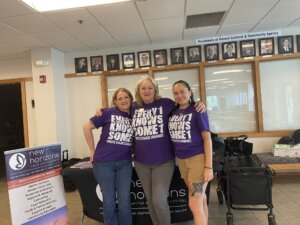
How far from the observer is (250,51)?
4.79 metres

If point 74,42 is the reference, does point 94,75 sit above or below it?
below

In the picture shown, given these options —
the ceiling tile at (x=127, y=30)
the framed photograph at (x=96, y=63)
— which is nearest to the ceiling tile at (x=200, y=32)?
the ceiling tile at (x=127, y=30)

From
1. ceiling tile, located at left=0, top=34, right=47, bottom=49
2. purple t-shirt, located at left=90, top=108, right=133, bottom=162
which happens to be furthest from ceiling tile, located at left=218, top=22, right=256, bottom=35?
ceiling tile, located at left=0, top=34, right=47, bottom=49

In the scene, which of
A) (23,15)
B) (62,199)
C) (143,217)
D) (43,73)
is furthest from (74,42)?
(143,217)

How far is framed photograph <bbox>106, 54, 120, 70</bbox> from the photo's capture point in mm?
5094

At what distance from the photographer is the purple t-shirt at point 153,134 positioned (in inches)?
88.8

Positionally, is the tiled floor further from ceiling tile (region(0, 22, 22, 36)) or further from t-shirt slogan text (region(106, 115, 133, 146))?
ceiling tile (region(0, 22, 22, 36))

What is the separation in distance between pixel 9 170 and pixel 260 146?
4.04 m

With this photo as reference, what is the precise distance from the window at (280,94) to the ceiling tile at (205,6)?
73.6 inches

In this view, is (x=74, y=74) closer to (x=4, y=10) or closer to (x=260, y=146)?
(x=4, y=10)

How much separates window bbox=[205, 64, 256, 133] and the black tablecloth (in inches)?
102

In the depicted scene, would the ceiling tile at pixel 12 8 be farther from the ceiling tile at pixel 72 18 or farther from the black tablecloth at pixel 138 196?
the black tablecloth at pixel 138 196

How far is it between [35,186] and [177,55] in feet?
11.1

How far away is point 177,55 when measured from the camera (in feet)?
16.2
